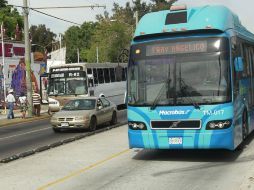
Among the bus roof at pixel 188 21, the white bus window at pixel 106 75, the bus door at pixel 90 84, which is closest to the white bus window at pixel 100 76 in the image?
the white bus window at pixel 106 75

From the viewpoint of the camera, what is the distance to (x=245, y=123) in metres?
12.9

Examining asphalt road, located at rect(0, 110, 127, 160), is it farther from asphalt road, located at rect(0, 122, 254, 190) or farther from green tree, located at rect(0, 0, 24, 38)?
green tree, located at rect(0, 0, 24, 38)

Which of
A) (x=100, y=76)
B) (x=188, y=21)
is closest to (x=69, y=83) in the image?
(x=100, y=76)

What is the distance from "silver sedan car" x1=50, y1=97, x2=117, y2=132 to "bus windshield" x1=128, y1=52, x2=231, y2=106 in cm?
805

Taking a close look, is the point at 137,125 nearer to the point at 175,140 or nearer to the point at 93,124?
the point at 175,140

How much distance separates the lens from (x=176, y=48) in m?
11.3

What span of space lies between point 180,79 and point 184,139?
1.32 metres

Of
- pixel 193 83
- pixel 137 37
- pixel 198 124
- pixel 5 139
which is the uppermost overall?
pixel 137 37

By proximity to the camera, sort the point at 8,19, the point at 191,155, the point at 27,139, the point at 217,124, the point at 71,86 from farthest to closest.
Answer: the point at 8,19
the point at 71,86
the point at 27,139
the point at 191,155
the point at 217,124

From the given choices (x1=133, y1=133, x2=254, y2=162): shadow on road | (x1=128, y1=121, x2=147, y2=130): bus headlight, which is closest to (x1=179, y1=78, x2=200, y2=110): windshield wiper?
(x1=128, y1=121, x2=147, y2=130): bus headlight

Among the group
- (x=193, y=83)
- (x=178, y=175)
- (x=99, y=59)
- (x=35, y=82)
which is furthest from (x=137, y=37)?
(x=99, y=59)

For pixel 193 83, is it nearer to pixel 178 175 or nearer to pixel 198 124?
pixel 198 124

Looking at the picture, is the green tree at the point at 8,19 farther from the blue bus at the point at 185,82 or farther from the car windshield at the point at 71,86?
the blue bus at the point at 185,82

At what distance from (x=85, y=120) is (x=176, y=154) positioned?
24.0 ft
